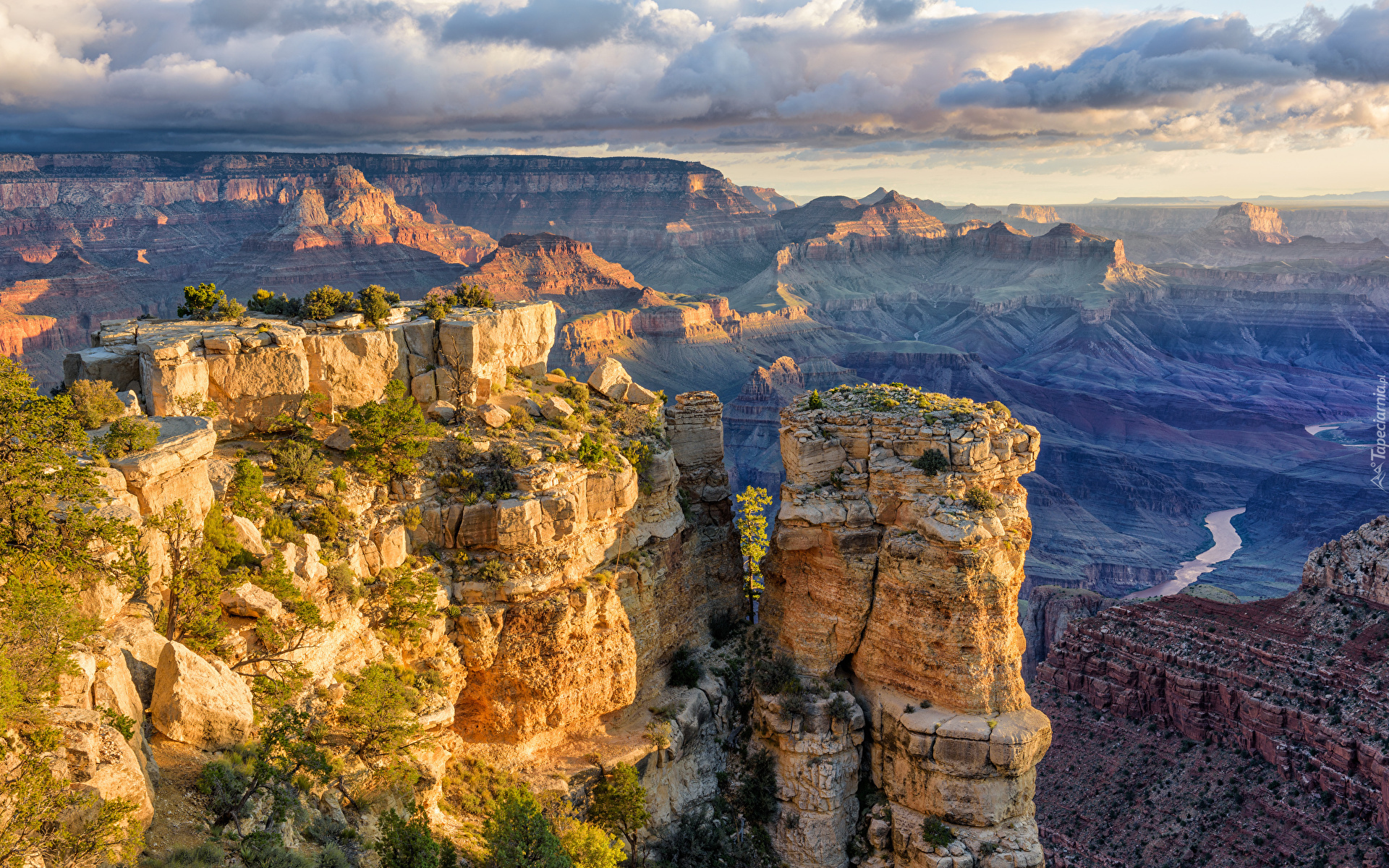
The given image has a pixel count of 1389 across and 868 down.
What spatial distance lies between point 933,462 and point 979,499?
1798 millimetres

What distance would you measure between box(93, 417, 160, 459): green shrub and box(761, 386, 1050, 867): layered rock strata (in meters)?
18.3

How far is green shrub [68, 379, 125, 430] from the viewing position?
21.9 metres

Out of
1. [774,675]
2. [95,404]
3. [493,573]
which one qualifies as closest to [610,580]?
[493,573]

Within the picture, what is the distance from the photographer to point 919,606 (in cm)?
2889

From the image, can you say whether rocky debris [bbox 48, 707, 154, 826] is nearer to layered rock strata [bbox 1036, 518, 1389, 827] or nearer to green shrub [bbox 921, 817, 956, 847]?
green shrub [bbox 921, 817, 956, 847]

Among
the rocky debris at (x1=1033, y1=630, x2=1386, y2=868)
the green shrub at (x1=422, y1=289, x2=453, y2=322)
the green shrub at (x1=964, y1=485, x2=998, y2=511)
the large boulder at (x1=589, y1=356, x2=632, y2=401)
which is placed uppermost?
the green shrub at (x1=422, y1=289, x2=453, y2=322)

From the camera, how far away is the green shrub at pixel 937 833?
28266 mm

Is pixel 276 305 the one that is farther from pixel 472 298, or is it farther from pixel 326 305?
pixel 472 298

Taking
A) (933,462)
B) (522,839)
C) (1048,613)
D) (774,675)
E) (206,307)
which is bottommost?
(1048,613)

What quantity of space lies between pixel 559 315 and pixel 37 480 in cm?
17302

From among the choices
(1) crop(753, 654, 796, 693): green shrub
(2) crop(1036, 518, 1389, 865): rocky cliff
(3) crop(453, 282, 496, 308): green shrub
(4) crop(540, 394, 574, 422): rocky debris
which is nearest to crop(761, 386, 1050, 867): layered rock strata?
(1) crop(753, 654, 796, 693): green shrub

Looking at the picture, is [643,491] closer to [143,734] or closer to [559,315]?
[143,734]

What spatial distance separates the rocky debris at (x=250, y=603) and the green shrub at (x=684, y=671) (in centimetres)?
1401

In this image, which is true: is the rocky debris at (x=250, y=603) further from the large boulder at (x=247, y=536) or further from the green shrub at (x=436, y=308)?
the green shrub at (x=436, y=308)
